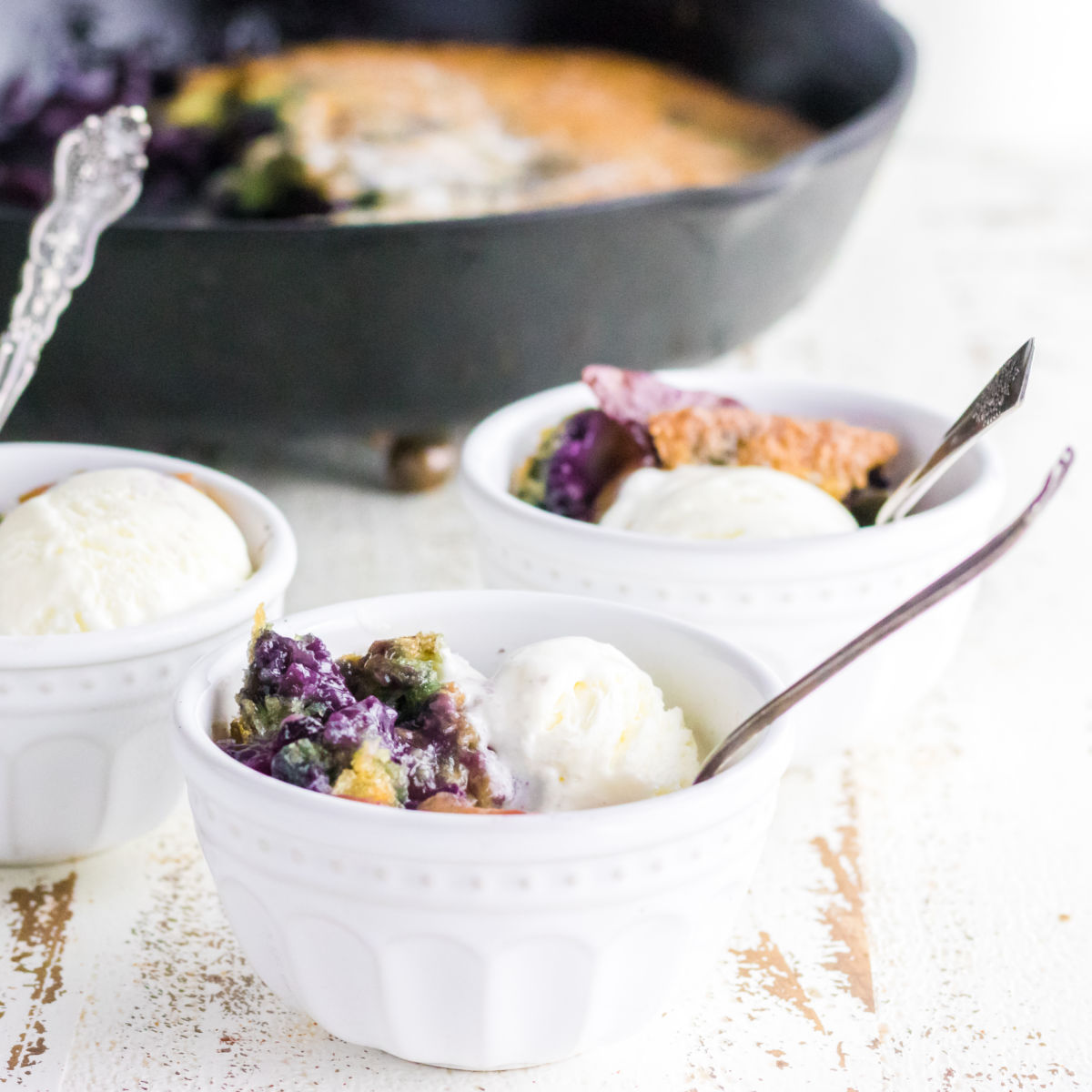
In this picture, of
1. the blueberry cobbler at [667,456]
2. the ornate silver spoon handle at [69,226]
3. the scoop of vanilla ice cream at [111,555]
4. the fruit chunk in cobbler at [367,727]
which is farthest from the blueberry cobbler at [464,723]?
the ornate silver spoon handle at [69,226]

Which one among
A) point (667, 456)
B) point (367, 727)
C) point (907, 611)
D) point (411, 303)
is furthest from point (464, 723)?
point (411, 303)

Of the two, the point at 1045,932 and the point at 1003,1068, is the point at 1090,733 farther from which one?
the point at 1003,1068

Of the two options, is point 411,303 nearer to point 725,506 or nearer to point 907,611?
point 725,506


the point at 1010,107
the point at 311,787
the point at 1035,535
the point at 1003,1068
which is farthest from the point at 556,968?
the point at 1010,107

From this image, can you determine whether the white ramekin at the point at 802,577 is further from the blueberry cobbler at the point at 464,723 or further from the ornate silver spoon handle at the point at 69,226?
the ornate silver spoon handle at the point at 69,226

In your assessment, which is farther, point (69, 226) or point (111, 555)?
point (69, 226)

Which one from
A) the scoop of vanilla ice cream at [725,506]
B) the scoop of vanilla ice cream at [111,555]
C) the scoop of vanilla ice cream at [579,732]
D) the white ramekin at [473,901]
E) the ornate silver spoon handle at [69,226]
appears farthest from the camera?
the ornate silver spoon handle at [69,226]
